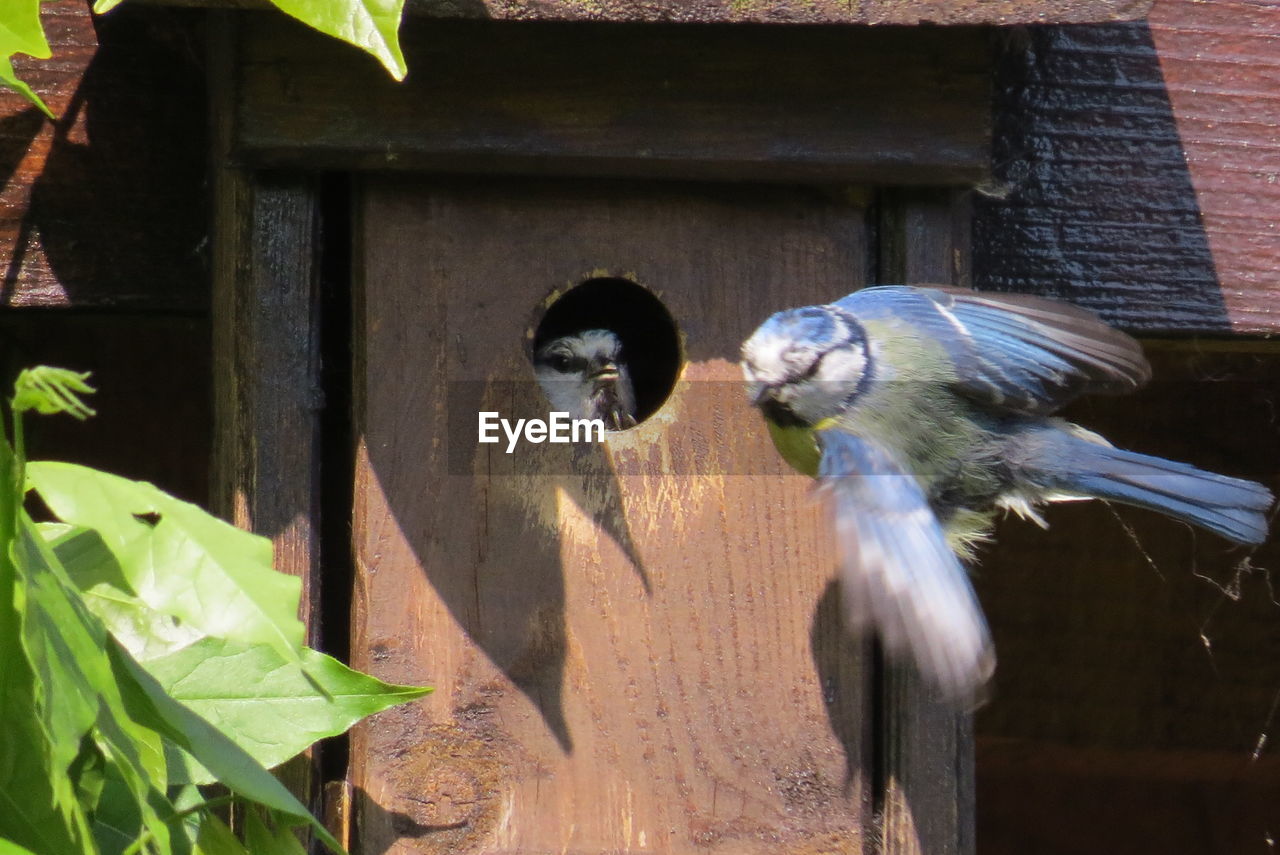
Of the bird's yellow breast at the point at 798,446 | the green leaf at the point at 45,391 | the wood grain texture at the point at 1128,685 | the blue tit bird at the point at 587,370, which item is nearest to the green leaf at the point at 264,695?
the green leaf at the point at 45,391

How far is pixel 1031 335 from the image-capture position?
1522 millimetres

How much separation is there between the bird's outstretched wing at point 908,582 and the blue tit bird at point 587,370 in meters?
0.89

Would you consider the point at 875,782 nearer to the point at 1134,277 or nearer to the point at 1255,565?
the point at 1134,277

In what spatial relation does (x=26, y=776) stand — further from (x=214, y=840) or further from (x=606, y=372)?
(x=606, y=372)

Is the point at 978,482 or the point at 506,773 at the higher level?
the point at 978,482

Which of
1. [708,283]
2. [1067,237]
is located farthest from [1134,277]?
[708,283]

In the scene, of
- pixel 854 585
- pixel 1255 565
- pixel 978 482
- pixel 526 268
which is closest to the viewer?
pixel 854 585

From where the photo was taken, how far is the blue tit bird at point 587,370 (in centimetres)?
231

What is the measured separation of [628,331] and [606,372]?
22 centimetres

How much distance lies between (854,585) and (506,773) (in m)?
0.35

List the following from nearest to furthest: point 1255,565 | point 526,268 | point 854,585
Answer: point 854,585
point 526,268
point 1255,565

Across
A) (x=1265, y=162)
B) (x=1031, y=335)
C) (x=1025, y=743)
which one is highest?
(x=1265, y=162)

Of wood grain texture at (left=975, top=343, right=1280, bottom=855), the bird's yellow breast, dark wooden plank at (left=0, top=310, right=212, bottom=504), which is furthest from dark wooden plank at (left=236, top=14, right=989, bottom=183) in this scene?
wood grain texture at (left=975, top=343, right=1280, bottom=855)

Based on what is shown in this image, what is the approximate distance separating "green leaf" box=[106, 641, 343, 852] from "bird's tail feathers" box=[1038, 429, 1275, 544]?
89 centimetres
